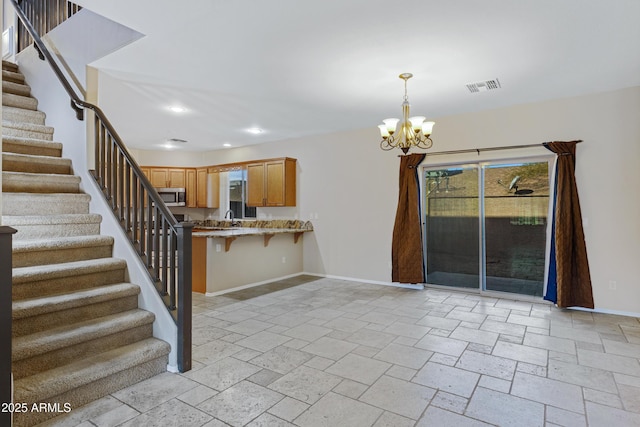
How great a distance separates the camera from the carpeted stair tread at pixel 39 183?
10.0 feet

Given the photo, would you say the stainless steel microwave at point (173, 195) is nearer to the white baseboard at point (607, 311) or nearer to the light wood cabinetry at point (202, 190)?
the light wood cabinetry at point (202, 190)

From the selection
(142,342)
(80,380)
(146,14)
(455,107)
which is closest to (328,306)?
(142,342)

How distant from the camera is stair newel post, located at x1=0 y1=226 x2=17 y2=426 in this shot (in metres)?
1.63

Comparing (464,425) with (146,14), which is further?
(146,14)

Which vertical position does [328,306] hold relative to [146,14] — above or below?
below

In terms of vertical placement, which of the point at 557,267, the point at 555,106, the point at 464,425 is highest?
the point at 555,106

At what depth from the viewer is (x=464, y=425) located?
2043 mm

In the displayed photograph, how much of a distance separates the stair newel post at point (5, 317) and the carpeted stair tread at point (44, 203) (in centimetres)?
167

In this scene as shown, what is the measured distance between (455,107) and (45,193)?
4.75 meters

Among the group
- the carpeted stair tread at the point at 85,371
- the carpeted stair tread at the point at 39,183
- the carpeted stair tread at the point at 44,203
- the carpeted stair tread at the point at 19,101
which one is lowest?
the carpeted stair tread at the point at 85,371

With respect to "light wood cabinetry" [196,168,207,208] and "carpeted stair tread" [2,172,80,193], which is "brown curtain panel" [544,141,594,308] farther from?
"light wood cabinetry" [196,168,207,208]

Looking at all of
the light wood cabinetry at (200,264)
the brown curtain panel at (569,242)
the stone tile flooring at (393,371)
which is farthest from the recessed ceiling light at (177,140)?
the brown curtain panel at (569,242)

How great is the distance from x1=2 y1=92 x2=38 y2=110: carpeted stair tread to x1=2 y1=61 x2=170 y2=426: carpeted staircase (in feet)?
1.74

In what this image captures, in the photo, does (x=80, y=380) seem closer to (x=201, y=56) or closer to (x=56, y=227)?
(x=56, y=227)
